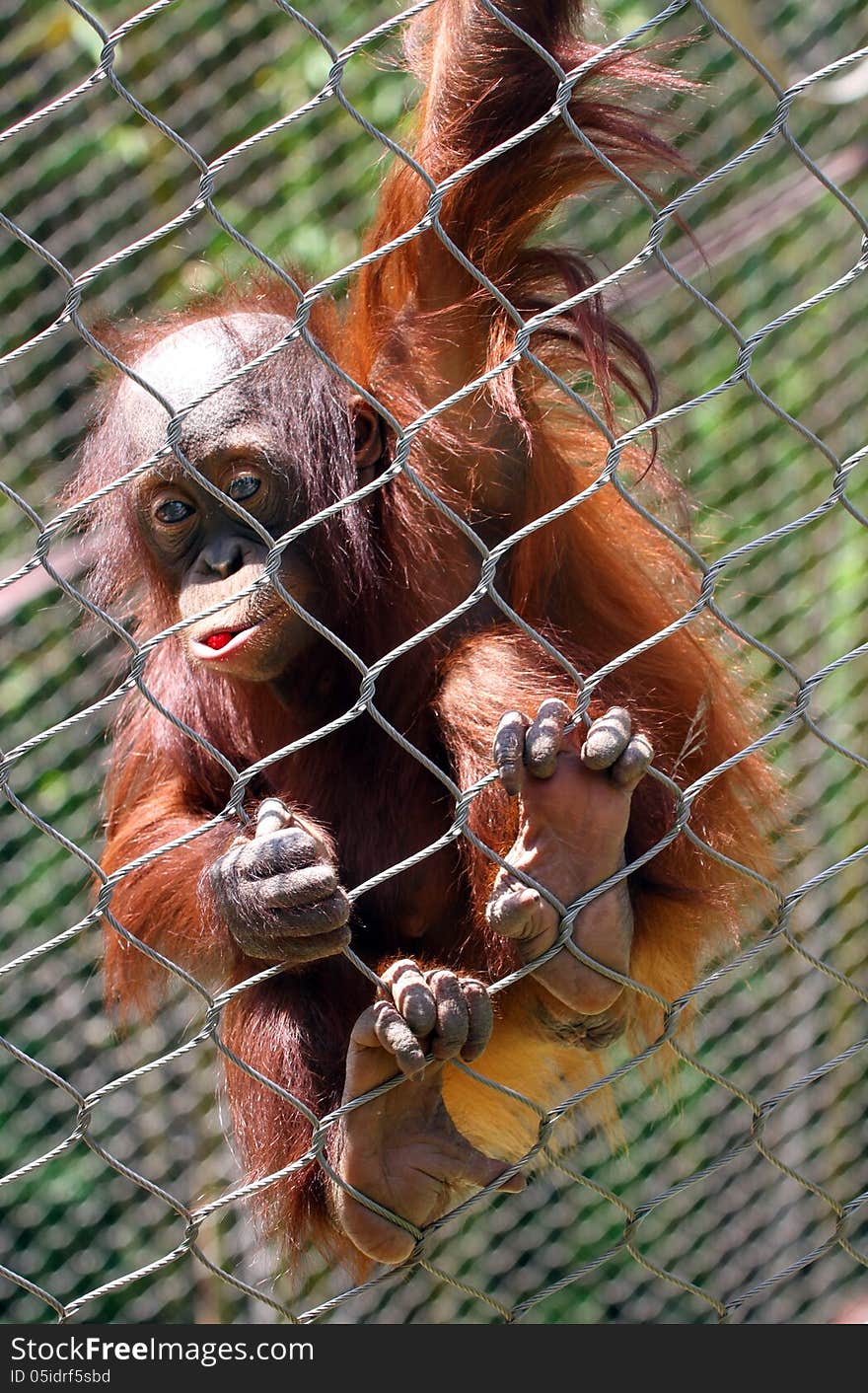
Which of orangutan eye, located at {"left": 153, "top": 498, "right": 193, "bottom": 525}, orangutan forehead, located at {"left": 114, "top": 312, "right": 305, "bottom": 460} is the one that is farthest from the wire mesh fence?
orangutan eye, located at {"left": 153, "top": 498, "right": 193, "bottom": 525}

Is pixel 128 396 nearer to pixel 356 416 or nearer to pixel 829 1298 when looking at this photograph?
pixel 356 416

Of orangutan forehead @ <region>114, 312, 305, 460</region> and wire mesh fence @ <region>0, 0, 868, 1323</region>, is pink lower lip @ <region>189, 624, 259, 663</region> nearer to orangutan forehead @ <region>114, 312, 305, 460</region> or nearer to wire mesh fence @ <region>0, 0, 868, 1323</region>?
orangutan forehead @ <region>114, 312, 305, 460</region>

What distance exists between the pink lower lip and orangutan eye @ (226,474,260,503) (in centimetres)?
17

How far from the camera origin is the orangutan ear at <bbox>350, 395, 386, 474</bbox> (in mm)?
1737

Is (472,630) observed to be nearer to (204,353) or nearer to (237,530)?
(237,530)

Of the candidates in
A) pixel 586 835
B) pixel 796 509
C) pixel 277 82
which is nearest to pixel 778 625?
pixel 796 509

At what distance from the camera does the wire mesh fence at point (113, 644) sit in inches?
115

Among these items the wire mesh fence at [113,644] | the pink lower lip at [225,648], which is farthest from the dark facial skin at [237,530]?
the wire mesh fence at [113,644]

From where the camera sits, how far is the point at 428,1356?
4.48 ft

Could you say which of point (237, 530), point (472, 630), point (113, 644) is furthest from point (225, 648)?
point (113, 644)

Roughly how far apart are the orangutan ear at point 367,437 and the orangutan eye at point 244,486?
13 cm

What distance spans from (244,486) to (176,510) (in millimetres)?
75

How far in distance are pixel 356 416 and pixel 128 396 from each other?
267 millimetres

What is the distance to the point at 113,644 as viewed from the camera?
277cm
